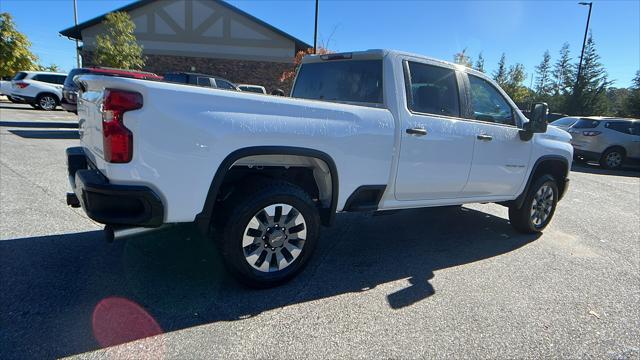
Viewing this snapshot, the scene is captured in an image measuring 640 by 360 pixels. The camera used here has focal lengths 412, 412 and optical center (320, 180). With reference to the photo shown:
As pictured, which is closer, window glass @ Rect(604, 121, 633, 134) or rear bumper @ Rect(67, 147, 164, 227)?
rear bumper @ Rect(67, 147, 164, 227)

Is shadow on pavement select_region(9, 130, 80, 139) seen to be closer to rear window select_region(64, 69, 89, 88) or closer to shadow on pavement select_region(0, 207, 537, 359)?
rear window select_region(64, 69, 89, 88)

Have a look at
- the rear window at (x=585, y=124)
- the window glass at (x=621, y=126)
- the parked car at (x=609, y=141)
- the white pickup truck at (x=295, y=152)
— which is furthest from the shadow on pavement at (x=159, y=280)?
the window glass at (x=621, y=126)

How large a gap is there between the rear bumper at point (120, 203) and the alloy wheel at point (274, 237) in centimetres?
69

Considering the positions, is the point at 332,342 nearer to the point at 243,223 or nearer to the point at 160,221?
the point at 243,223

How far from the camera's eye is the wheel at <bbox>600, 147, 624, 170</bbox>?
43.6 ft

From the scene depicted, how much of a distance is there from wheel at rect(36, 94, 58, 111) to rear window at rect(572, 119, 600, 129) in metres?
21.5

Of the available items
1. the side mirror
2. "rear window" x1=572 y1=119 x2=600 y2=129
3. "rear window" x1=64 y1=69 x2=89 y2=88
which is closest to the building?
"rear window" x1=64 y1=69 x2=89 y2=88

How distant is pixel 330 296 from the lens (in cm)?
331

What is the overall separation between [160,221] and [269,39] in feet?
90.7

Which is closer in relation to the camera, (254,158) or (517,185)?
(254,158)

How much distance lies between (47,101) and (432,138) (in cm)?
2074

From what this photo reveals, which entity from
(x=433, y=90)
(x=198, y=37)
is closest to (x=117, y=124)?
(x=433, y=90)

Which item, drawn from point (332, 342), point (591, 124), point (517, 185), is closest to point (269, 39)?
point (591, 124)

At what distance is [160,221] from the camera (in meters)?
2.73
